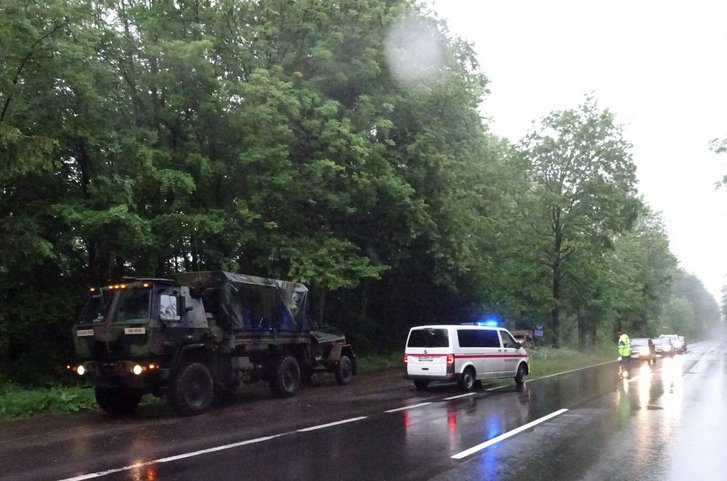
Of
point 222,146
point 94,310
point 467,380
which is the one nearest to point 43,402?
point 94,310

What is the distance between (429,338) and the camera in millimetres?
17766

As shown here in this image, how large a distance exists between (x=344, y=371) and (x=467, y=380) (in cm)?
406

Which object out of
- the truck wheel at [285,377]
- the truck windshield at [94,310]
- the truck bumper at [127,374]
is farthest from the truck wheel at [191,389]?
the truck wheel at [285,377]

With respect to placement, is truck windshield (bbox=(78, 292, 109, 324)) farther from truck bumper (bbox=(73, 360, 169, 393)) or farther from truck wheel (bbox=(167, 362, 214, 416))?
truck wheel (bbox=(167, 362, 214, 416))

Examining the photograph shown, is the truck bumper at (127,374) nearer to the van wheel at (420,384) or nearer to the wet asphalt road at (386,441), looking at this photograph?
the wet asphalt road at (386,441)

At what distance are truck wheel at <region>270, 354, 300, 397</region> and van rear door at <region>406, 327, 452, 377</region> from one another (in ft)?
10.7

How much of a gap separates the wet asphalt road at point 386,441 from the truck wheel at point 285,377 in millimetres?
379

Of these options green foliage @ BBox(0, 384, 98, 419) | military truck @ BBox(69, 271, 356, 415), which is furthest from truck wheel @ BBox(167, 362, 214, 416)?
green foliage @ BBox(0, 384, 98, 419)

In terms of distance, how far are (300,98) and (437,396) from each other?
9.20 m

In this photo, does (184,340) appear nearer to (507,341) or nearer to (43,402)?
(43,402)

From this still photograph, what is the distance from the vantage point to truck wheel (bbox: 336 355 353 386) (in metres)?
19.5

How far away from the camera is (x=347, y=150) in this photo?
1872 cm

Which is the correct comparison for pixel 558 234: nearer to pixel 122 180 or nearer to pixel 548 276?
pixel 548 276

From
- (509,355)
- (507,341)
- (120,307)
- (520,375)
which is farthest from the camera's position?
(520,375)
